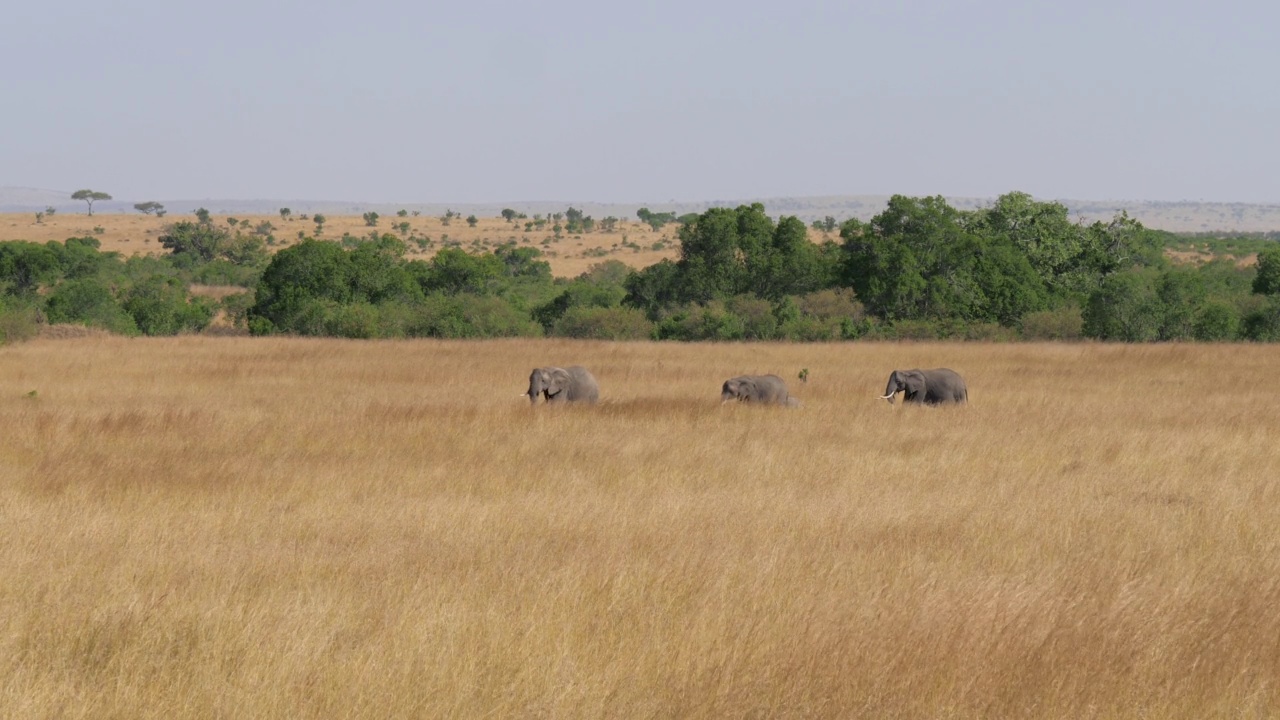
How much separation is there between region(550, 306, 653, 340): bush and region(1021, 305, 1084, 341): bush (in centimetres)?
1194

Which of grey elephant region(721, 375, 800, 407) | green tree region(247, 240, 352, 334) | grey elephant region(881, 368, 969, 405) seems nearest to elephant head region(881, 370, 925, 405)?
grey elephant region(881, 368, 969, 405)

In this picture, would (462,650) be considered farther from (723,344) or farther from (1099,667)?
(723,344)

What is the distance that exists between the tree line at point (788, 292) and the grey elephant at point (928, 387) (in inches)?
697

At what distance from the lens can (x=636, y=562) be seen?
27.3ft

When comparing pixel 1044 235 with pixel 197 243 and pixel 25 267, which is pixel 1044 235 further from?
pixel 197 243

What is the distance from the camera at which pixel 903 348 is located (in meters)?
31.7

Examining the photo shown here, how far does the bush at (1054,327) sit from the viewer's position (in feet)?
129

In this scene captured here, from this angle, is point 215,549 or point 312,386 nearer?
point 215,549

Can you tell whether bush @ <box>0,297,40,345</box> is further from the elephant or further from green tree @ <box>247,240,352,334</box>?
the elephant

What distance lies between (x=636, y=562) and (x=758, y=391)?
11.8 m

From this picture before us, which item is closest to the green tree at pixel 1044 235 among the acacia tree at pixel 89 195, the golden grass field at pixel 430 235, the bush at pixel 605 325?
the bush at pixel 605 325

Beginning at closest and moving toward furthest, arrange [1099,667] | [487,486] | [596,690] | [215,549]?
[596,690] < [1099,667] < [215,549] < [487,486]

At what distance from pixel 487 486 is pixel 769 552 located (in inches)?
155

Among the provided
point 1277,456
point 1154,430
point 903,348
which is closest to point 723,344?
point 903,348
